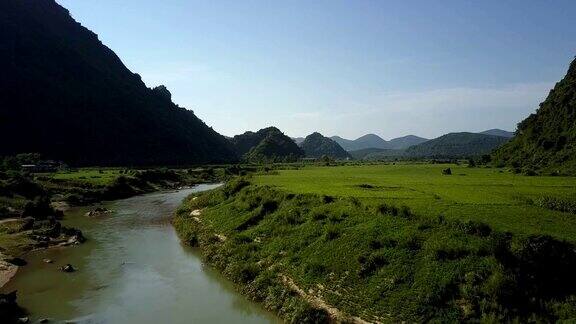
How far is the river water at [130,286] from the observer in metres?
29.4

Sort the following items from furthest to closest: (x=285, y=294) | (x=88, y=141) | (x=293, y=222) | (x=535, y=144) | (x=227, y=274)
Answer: (x=88, y=141) < (x=535, y=144) < (x=293, y=222) < (x=227, y=274) < (x=285, y=294)

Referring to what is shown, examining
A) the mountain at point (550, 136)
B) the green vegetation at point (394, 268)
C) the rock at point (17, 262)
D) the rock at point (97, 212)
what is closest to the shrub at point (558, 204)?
the green vegetation at point (394, 268)

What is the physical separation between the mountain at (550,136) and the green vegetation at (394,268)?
214ft

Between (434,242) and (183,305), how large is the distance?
55.4 ft

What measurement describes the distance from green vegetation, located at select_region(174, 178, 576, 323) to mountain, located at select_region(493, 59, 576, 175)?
6524 centimetres

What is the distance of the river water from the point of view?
96.3ft

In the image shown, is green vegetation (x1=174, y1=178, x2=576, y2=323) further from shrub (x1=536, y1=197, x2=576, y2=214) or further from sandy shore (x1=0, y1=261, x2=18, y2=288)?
sandy shore (x1=0, y1=261, x2=18, y2=288)

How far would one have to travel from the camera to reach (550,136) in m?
108

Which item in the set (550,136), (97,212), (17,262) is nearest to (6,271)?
(17,262)

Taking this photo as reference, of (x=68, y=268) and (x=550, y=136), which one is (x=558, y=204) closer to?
(x=68, y=268)

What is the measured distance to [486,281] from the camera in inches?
923

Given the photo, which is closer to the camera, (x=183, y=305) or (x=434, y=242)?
(x=434, y=242)

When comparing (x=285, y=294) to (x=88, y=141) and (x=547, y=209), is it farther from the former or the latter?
(x=88, y=141)

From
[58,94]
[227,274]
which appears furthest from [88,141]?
[227,274]
